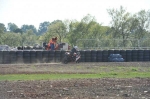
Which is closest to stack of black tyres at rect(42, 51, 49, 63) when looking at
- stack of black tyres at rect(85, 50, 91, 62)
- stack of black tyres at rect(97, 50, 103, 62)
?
stack of black tyres at rect(85, 50, 91, 62)

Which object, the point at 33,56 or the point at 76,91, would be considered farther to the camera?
the point at 33,56

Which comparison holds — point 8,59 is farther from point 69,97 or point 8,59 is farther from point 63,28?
point 63,28

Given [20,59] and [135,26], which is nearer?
[20,59]

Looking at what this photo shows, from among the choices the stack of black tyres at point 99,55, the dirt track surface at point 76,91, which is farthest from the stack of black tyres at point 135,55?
the dirt track surface at point 76,91

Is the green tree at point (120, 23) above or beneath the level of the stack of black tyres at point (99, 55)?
above

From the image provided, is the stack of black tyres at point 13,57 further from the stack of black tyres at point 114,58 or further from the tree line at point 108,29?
the tree line at point 108,29

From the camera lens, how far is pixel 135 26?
83.0m

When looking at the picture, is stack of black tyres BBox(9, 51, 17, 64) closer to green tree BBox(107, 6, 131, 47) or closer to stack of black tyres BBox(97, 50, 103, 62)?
stack of black tyres BBox(97, 50, 103, 62)

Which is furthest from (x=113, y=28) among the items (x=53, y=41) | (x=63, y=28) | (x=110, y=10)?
(x=53, y=41)

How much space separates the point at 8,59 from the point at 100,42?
17962 mm

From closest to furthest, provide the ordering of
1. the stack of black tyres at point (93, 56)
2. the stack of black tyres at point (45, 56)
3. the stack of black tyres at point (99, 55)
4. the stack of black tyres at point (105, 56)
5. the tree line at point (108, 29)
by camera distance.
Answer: the stack of black tyres at point (45, 56) < the stack of black tyres at point (93, 56) < the stack of black tyres at point (99, 55) < the stack of black tyres at point (105, 56) < the tree line at point (108, 29)

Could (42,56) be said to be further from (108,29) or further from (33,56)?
(108,29)

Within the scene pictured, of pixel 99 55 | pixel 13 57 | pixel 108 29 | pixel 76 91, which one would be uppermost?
pixel 108 29

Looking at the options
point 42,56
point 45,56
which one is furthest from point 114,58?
point 42,56
